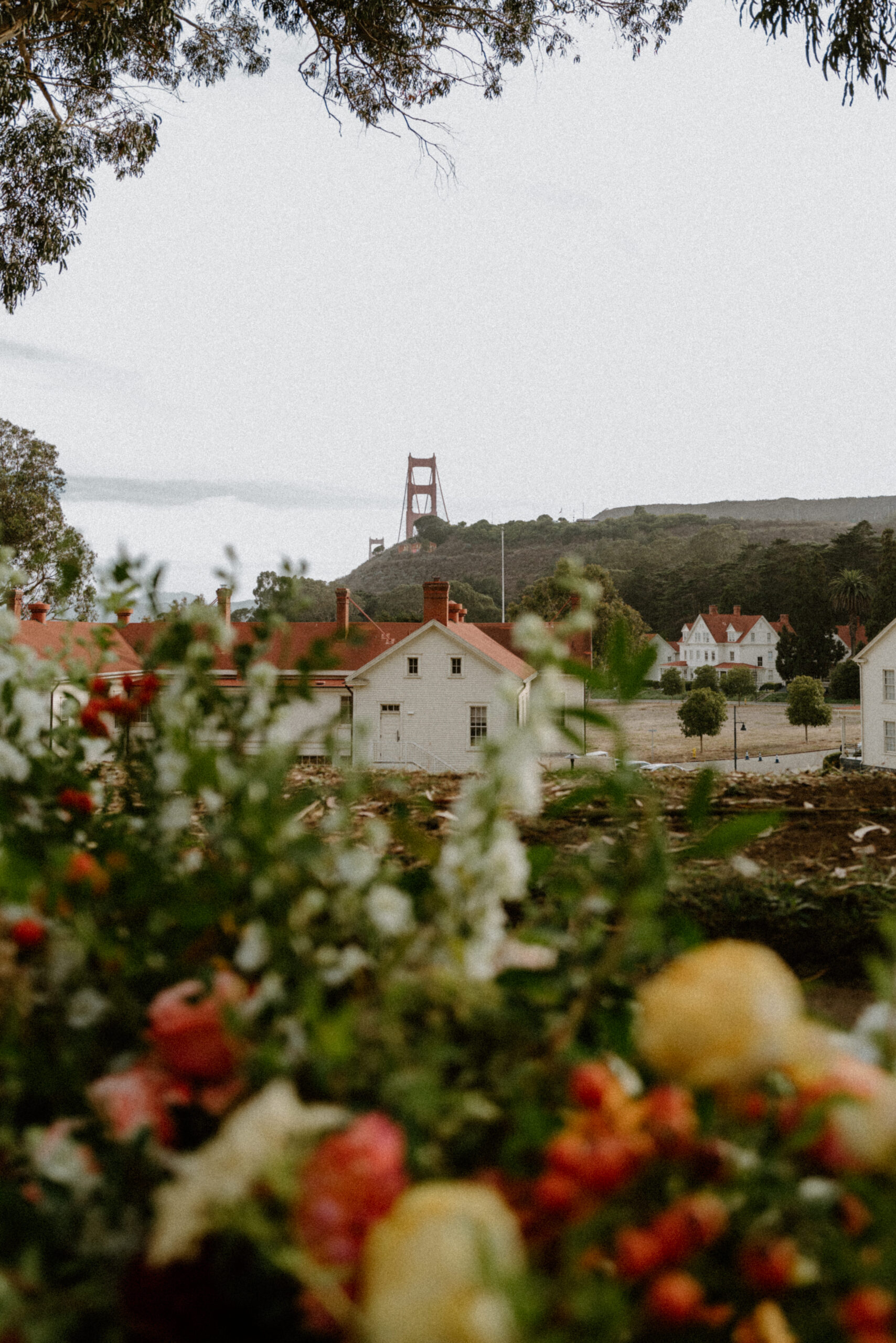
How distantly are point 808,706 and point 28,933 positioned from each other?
25.8m

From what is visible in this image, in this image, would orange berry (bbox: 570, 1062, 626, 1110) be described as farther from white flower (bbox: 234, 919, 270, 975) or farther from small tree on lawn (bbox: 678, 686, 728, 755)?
small tree on lawn (bbox: 678, 686, 728, 755)

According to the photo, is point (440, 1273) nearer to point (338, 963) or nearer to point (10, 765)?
point (338, 963)

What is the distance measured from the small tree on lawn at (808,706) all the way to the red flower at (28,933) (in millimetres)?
25691

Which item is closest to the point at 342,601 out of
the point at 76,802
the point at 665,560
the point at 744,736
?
the point at 76,802

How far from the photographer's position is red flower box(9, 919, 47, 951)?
1.36ft

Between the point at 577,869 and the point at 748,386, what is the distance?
4101 centimetres

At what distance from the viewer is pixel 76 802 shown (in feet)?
1.86

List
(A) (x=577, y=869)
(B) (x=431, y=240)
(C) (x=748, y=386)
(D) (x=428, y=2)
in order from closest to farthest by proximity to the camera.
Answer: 1. (A) (x=577, y=869)
2. (D) (x=428, y=2)
3. (B) (x=431, y=240)
4. (C) (x=748, y=386)

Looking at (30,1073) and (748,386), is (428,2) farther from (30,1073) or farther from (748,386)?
(748,386)

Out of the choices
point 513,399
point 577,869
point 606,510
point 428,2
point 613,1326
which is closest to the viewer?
point 613,1326

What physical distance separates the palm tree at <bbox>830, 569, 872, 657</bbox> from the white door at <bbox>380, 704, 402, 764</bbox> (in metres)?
24.2

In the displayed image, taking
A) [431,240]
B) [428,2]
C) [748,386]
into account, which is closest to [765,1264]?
[428,2]

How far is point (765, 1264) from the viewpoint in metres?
0.32

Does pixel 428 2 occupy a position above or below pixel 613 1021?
above
